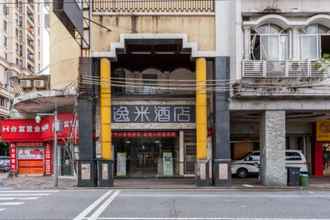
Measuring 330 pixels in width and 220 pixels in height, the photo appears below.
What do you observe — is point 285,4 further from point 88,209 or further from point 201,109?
point 88,209

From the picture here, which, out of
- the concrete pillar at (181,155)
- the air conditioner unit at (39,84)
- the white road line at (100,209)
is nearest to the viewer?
the white road line at (100,209)

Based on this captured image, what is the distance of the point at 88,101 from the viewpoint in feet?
90.8

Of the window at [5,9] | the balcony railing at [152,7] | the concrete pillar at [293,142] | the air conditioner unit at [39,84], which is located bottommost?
the concrete pillar at [293,142]

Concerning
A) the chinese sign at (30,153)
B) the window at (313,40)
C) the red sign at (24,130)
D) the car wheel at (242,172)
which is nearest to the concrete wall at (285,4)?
the window at (313,40)

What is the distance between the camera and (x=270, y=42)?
1125 inches

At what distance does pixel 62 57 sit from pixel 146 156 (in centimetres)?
770

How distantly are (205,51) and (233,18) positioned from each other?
84.2 inches

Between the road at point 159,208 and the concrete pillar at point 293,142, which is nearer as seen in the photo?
the road at point 159,208

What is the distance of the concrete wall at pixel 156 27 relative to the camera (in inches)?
1107

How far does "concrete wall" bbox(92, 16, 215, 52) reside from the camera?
28.1 m

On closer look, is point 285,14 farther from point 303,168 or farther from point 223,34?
point 303,168

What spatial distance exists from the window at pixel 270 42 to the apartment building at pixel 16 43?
166 ft

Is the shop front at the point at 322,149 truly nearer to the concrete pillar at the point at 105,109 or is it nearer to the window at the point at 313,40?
the window at the point at 313,40

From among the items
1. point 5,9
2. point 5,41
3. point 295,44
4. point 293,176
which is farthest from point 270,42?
point 5,41
